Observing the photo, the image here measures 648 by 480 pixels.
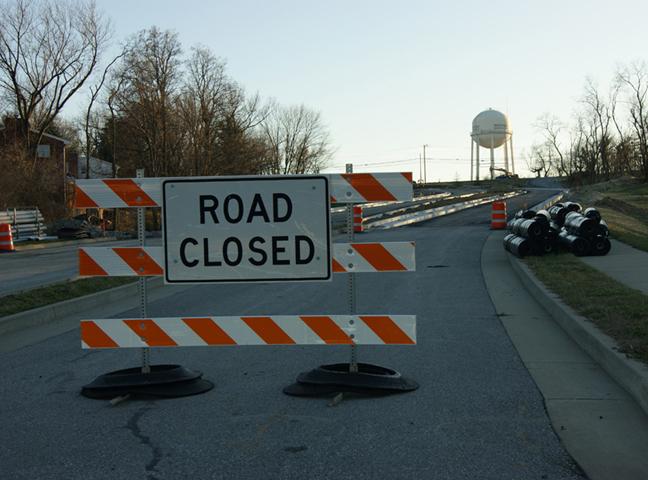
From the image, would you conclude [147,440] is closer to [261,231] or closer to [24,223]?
[261,231]

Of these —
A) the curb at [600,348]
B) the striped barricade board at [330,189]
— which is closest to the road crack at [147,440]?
the striped barricade board at [330,189]

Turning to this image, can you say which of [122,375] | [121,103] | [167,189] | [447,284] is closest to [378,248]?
[167,189]

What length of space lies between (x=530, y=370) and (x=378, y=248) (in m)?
2.05

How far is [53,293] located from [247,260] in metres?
6.83

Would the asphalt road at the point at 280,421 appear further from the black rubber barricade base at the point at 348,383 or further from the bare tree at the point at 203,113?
the bare tree at the point at 203,113

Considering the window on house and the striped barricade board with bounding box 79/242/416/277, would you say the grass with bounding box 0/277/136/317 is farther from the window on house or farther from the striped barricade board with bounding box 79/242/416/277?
the window on house

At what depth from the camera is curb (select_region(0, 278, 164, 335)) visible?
30.4 ft

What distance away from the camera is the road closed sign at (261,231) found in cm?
584

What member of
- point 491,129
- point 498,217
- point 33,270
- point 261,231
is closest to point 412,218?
point 498,217

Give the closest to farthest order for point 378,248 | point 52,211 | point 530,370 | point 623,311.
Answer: point 378,248 → point 530,370 → point 623,311 → point 52,211

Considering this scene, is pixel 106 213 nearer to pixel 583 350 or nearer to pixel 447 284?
pixel 447 284

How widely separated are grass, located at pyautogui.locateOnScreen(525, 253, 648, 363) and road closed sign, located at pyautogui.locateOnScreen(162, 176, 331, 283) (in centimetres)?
298

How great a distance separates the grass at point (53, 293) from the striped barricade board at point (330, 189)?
14.2 feet

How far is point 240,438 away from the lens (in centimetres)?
486
